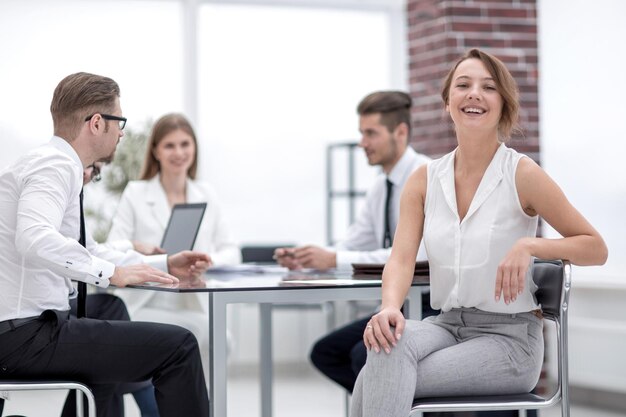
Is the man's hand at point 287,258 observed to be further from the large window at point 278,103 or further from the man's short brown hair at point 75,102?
the large window at point 278,103

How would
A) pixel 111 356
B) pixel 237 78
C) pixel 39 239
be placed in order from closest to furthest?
pixel 39 239, pixel 111 356, pixel 237 78

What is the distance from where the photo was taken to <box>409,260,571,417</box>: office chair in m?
2.40

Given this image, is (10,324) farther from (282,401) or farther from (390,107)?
(282,401)

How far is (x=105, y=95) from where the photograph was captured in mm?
2910

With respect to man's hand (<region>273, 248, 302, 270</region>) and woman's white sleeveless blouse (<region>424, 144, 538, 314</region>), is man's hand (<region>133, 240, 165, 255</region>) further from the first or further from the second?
woman's white sleeveless blouse (<region>424, 144, 538, 314</region>)

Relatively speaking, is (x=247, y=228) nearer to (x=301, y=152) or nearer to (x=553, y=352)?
(x=301, y=152)

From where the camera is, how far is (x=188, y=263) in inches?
133

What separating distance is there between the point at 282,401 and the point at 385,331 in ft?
11.3

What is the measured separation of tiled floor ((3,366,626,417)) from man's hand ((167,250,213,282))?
201 centimetres

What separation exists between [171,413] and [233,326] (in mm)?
4111

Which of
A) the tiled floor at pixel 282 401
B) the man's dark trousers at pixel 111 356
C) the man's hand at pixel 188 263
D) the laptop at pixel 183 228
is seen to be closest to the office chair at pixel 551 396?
the man's dark trousers at pixel 111 356

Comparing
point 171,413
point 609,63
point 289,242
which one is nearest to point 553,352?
point 609,63

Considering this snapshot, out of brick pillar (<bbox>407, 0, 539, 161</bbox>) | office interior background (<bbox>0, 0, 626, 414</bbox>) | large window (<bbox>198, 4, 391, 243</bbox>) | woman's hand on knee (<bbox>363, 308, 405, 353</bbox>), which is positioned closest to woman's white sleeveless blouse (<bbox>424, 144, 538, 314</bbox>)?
woman's hand on knee (<bbox>363, 308, 405, 353</bbox>)

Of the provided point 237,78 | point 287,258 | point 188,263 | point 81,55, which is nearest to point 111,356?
point 188,263
